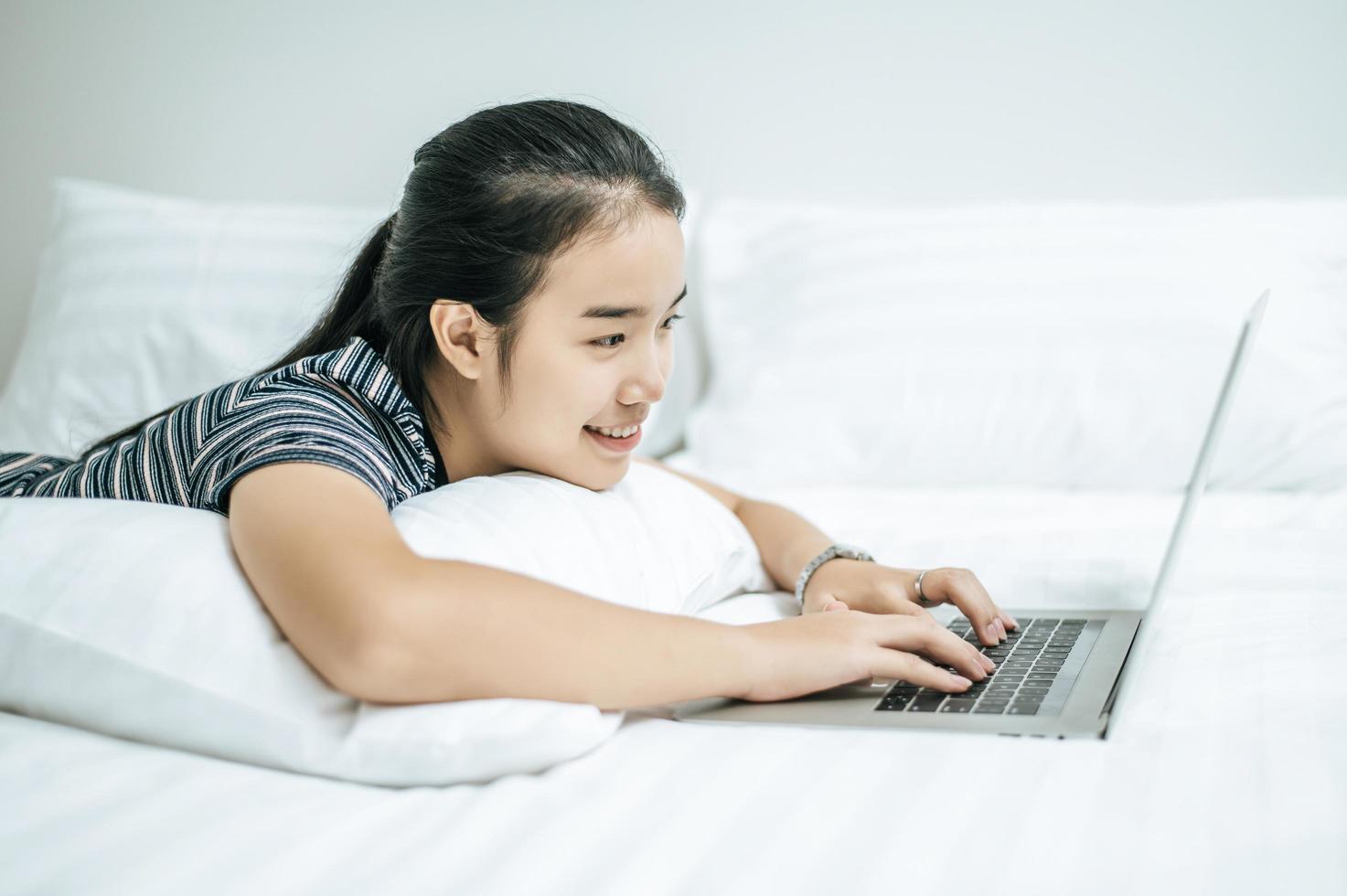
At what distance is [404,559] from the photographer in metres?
0.71

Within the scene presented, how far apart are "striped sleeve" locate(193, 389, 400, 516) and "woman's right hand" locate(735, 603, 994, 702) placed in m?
0.30

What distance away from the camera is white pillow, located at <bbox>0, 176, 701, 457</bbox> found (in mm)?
1728

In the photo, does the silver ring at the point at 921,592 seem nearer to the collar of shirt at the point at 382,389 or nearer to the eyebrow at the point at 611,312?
the eyebrow at the point at 611,312

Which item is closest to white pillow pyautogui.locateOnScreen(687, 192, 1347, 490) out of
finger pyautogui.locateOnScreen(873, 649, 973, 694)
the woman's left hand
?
the woman's left hand

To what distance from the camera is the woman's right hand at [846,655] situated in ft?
2.63

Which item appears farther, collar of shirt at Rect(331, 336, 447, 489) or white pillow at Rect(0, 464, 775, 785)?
collar of shirt at Rect(331, 336, 447, 489)

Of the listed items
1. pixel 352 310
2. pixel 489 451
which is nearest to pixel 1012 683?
pixel 489 451

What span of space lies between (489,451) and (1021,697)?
0.50 m

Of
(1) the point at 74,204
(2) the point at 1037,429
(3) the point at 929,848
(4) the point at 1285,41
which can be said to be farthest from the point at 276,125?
(3) the point at 929,848

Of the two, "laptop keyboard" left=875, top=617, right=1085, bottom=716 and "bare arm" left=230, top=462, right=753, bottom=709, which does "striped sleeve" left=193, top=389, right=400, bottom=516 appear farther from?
"laptop keyboard" left=875, top=617, right=1085, bottom=716

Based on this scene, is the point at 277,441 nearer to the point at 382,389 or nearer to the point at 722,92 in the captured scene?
the point at 382,389

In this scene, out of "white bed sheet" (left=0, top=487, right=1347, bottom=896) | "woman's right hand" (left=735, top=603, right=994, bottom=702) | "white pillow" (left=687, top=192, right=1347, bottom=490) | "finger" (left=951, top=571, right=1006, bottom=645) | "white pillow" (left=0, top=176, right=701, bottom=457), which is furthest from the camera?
"white pillow" (left=0, top=176, right=701, bottom=457)

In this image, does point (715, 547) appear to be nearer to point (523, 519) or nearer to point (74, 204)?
point (523, 519)

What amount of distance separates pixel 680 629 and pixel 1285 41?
59.7 inches
